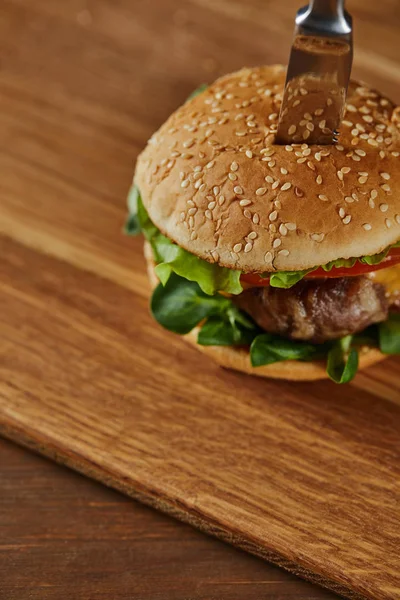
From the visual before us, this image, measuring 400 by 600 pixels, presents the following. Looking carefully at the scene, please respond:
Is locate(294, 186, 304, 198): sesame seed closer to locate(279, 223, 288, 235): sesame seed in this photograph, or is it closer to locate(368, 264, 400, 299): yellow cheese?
locate(279, 223, 288, 235): sesame seed

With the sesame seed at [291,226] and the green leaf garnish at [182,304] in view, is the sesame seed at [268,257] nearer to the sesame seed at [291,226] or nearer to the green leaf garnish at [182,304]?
the sesame seed at [291,226]

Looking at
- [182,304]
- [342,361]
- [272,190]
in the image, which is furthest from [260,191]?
[342,361]

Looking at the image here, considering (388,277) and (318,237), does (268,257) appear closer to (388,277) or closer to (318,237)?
→ (318,237)

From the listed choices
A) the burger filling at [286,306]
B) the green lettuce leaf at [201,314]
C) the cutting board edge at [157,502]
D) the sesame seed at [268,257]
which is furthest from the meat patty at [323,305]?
the cutting board edge at [157,502]

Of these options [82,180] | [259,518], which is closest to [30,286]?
[82,180]

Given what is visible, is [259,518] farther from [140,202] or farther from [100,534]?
[140,202]

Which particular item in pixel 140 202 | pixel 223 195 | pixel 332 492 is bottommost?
pixel 332 492
